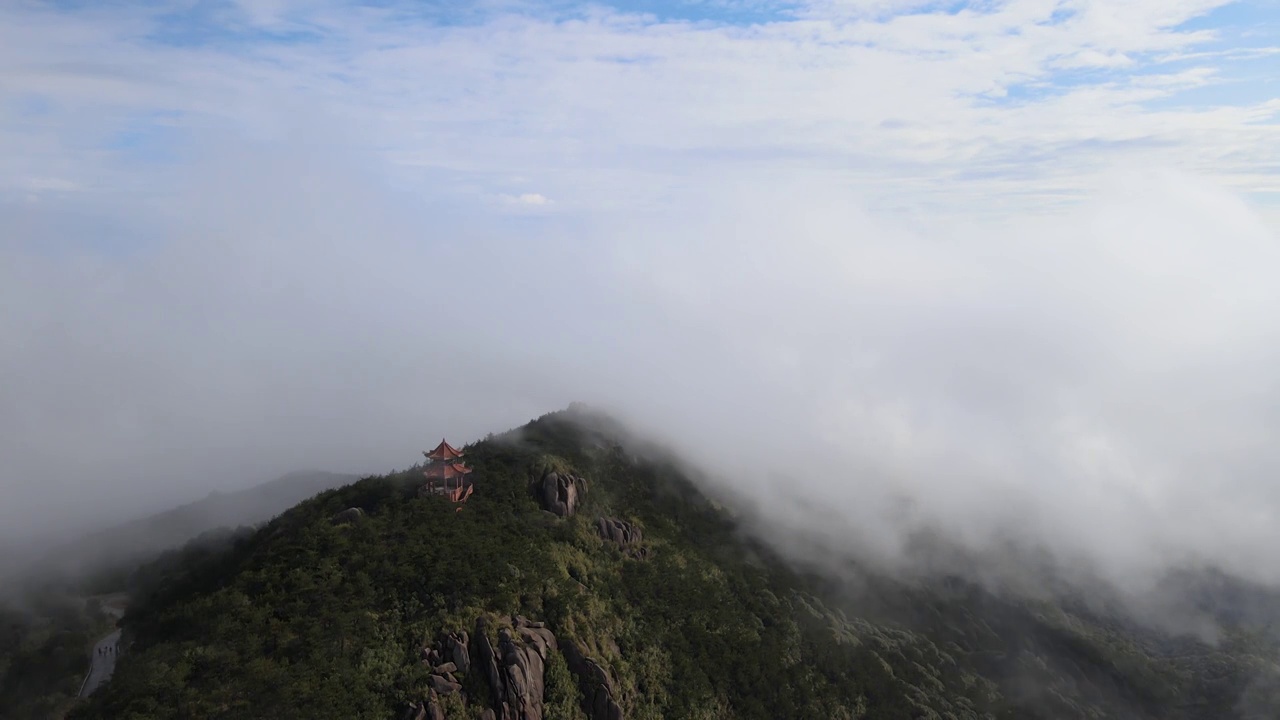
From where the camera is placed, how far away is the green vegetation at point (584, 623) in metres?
78.0

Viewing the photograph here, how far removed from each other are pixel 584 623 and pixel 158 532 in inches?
4938

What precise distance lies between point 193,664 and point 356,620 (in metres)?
16.1

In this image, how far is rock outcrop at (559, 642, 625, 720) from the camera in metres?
93.2

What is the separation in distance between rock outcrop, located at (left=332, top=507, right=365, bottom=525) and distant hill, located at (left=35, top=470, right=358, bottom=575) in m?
67.4

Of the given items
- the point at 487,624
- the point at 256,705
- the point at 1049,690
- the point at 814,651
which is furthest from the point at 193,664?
the point at 1049,690

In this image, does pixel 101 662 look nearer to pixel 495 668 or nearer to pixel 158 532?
pixel 495 668

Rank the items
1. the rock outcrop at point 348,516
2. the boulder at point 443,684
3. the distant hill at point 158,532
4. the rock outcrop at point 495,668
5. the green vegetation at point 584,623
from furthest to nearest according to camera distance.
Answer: the distant hill at point 158,532
the rock outcrop at point 348,516
the rock outcrop at point 495,668
the boulder at point 443,684
the green vegetation at point 584,623

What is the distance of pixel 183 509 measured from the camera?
192 m

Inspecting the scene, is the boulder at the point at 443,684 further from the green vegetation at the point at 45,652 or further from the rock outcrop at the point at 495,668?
the green vegetation at the point at 45,652

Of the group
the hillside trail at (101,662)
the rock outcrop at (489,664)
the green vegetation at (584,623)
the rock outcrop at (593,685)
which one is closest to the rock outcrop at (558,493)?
the green vegetation at (584,623)

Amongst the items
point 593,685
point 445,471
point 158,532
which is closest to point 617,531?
point 445,471

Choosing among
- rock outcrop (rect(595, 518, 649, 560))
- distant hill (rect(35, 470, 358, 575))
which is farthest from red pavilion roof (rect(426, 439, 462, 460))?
distant hill (rect(35, 470, 358, 575))

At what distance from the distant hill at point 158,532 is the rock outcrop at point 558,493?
247 feet

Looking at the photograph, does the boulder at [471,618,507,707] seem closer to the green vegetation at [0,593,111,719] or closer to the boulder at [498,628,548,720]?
the boulder at [498,628,548,720]
